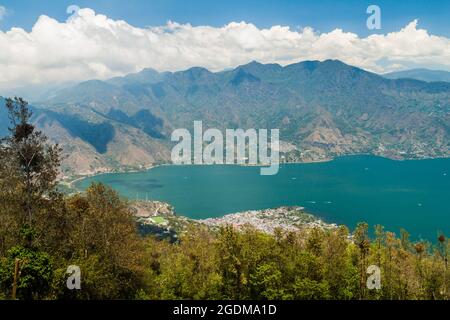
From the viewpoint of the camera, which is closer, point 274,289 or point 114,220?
point 274,289

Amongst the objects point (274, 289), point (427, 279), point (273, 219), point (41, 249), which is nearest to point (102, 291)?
point (41, 249)

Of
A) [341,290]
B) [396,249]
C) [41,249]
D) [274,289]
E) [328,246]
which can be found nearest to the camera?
[41,249]

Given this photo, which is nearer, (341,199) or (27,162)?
(27,162)

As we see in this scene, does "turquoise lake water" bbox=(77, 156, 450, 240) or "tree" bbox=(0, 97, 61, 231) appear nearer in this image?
"tree" bbox=(0, 97, 61, 231)

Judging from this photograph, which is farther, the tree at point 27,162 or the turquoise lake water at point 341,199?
the turquoise lake water at point 341,199

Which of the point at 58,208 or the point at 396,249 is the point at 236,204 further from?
the point at 58,208

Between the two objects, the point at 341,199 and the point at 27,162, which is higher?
the point at 27,162

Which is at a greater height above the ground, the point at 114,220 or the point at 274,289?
the point at 114,220

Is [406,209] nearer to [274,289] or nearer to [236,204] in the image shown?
[236,204]

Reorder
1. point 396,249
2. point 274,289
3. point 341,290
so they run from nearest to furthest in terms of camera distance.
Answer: point 274,289 < point 341,290 < point 396,249
